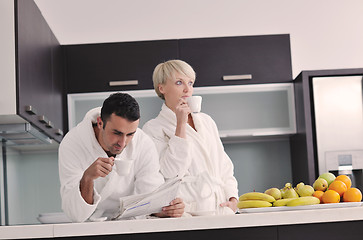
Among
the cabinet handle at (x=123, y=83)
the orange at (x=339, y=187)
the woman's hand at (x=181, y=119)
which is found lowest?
the orange at (x=339, y=187)

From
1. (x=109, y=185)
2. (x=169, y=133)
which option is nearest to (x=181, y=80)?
(x=169, y=133)

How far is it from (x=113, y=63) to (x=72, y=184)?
2.34 meters

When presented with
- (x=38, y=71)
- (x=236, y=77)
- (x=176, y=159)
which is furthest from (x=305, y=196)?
(x=236, y=77)

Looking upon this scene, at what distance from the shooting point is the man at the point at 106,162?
231cm

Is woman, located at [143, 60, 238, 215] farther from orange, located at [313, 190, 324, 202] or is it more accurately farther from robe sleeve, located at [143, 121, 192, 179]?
orange, located at [313, 190, 324, 202]

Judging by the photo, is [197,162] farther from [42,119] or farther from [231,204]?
[42,119]

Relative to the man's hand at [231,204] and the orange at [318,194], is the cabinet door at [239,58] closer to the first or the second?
the man's hand at [231,204]

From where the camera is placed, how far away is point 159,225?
194 cm

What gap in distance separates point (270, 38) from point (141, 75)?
977 mm

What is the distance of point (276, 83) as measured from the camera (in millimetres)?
4691

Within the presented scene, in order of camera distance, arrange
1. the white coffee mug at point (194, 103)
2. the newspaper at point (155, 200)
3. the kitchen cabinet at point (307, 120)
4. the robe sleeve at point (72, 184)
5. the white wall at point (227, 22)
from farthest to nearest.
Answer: the white wall at point (227, 22)
the kitchen cabinet at point (307, 120)
the white coffee mug at point (194, 103)
the robe sleeve at point (72, 184)
the newspaper at point (155, 200)

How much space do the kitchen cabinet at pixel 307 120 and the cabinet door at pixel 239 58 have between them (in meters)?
0.21

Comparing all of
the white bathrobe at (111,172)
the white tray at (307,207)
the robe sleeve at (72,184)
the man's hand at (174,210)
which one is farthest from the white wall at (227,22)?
the white tray at (307,207)

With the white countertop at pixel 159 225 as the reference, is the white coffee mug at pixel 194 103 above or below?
above
